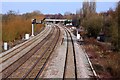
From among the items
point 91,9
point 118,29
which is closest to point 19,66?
point 118,29

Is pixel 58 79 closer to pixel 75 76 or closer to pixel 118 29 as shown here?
pixel 75 76

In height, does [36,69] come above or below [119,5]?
below

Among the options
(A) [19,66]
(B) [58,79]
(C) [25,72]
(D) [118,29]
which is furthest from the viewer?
(D) [118,29]

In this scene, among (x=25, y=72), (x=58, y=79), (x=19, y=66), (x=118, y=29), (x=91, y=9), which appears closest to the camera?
(x=58, y=79)

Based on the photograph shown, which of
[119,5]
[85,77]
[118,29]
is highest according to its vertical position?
[119,5]

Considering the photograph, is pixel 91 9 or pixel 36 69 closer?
pixel 36 69

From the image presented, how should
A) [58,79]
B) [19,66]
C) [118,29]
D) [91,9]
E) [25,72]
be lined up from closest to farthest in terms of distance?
[58,79]
[25,72]
[19,66]
[118,29]
[91,9]

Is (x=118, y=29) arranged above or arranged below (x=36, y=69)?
above

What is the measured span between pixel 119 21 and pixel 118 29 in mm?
678

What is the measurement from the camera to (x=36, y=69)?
18.1 m

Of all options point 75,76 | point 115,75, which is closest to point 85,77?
point 75,76

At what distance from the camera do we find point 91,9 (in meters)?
74.4

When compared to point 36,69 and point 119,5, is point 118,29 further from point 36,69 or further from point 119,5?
point 36,69

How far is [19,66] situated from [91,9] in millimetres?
56919
